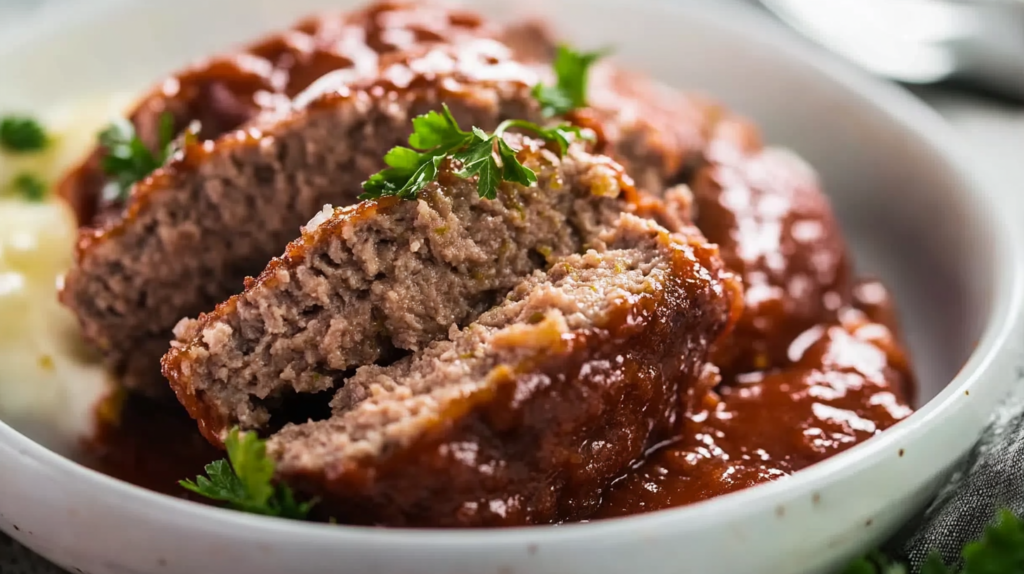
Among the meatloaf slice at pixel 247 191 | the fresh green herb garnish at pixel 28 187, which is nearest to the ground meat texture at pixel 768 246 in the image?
the meatloaf slice at pixel 247 191

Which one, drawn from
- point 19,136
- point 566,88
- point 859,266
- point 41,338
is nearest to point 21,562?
point 41,338

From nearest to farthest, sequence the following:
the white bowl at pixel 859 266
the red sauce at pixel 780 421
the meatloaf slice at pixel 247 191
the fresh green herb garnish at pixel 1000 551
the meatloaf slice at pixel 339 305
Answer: the white bowl at pixel 859 266 < the fresh green herb garnish at pixel 1000 551 < the meatloaf slice at pixel 339 305 < the red sauce at pixel 780 421 < the meatloaf slice at pixel 247 191

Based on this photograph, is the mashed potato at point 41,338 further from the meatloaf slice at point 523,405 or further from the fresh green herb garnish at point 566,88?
the fresh green herb garnish at point 566,88

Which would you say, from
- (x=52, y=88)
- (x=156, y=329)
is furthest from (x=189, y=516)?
(x=52, y=88)

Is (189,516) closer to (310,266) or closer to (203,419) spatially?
(203,419)

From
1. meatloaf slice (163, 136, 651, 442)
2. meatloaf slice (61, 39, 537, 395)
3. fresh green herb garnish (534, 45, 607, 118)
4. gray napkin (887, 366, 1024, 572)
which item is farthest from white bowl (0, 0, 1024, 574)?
fresh green herb garnish (534, 45, 607, 118)

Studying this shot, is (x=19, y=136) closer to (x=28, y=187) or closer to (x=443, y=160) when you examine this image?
(x=28, y=187)

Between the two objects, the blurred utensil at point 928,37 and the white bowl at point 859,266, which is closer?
Answer: the white bowl at point 859,266
